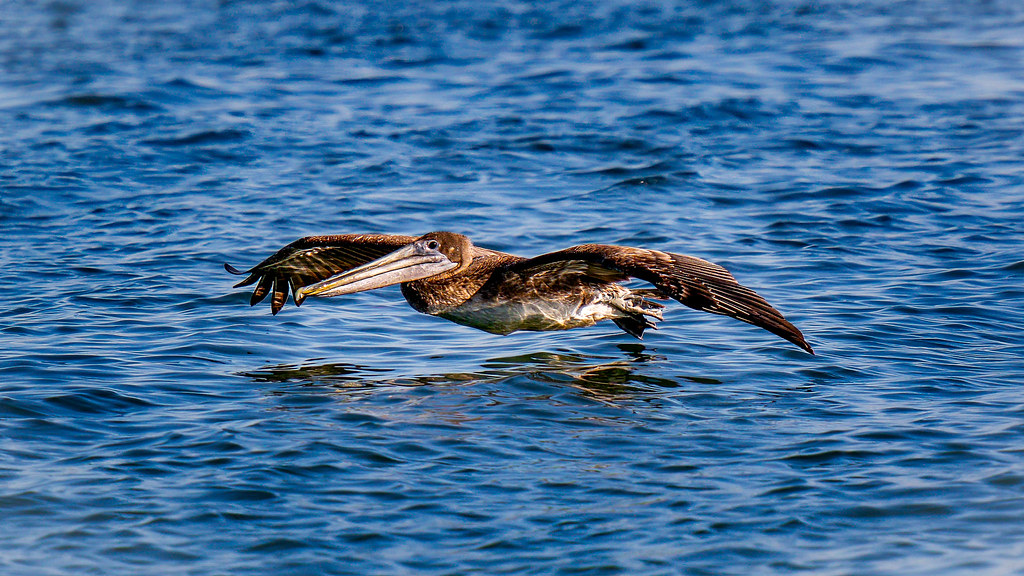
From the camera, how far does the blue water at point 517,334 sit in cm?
581

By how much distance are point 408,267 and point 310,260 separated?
89cm

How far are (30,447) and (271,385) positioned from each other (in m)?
1.64

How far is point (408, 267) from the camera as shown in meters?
8.62

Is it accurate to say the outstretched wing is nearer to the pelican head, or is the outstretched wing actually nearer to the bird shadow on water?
the bird shadow on water

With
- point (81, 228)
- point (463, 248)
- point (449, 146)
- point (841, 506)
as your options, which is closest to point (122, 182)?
→ point (81, 228)

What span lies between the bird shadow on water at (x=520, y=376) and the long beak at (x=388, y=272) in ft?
1.81

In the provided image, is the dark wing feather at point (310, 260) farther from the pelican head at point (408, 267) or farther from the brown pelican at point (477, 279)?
the pelican head at point (408, 267)

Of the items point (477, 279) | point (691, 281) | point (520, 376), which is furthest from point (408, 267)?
point (691, 281)

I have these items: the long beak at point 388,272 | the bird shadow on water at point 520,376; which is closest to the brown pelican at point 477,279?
the long beak at point 388,272

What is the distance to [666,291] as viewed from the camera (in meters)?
7.21

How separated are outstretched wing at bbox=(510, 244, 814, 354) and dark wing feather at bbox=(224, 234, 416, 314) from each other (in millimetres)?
1511

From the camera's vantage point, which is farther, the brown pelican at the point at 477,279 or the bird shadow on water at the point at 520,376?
the brown pelican at the point at 477,279

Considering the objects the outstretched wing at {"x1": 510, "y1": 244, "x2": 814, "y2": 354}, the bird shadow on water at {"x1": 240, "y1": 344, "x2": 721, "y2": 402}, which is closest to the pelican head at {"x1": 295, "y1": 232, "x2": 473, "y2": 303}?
the bird shadow on water at {"x1": 240, "y1": 344, "x2": 721, "y2": 402}

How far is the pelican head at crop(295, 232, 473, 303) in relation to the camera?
27.3 feet
